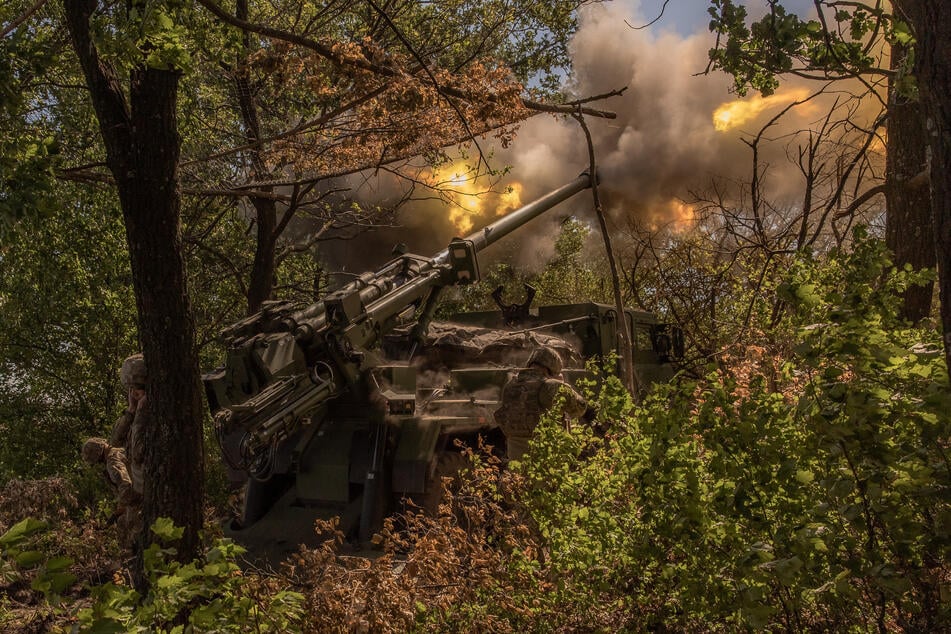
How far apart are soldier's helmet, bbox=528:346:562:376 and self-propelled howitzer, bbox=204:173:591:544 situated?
1.38m

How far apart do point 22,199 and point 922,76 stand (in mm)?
4208

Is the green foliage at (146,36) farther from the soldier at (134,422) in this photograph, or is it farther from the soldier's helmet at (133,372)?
the soldier's helmet at (133,372)

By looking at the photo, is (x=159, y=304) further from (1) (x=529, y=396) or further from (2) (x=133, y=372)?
(1) (x=529, y=396)

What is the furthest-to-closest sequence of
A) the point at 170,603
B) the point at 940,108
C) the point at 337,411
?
1. the point at 337,411
2. the point at 170,603
3. the point at 940,108

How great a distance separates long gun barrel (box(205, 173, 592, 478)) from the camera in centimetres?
609

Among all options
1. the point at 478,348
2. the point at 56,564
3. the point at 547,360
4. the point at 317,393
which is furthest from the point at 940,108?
the point at 478,348

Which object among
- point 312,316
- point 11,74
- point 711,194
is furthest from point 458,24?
point 11,74

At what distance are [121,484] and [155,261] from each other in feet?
11.9

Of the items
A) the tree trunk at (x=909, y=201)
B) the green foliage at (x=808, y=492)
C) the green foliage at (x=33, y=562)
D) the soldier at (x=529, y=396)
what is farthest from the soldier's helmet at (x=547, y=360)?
the green foliage at (x=33, y=562)

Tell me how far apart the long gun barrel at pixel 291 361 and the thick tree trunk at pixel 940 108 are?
4844mm

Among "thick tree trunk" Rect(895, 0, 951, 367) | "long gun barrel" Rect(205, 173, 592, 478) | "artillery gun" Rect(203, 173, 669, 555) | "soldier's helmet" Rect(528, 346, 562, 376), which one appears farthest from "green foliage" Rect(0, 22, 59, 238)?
"thick tree trunk" Rect(895, 0, 951, 367)

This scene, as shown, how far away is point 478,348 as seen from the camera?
29.1 feet

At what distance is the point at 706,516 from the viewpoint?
3.32m

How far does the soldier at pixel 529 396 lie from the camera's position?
6379 millimetres
